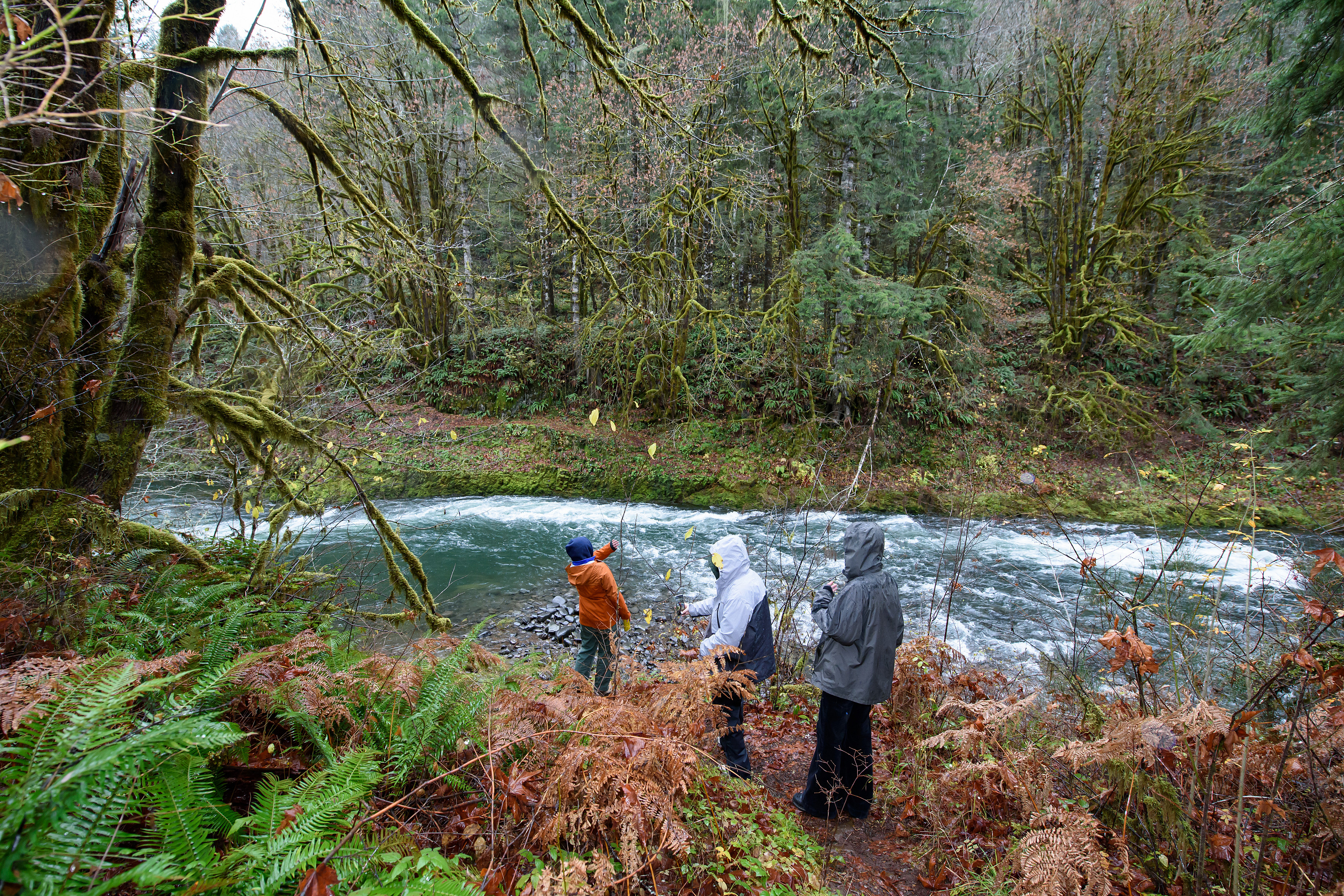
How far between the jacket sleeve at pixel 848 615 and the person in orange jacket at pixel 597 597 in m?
1.98

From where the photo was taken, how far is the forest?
2.14 meters

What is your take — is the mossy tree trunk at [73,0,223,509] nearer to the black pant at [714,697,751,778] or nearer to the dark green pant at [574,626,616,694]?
the dark green pant at [574,626,616,694]

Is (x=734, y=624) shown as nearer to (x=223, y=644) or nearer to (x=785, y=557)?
(x=223, y=644)

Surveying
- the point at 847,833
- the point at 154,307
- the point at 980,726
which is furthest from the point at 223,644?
the point at 980,726

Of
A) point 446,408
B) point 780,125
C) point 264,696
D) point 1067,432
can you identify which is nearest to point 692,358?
point 780,125

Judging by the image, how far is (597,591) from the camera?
514cm

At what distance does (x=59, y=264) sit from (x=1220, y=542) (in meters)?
14.9

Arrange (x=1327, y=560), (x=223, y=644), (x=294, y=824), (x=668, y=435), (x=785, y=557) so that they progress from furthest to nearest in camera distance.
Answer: (x=668, y=435), (x=785, y=557), (x=223, y=644), (x=1327, y=560), (x=294, y=824)

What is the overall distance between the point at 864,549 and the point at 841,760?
136 centimetres

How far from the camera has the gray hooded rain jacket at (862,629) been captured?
3416 millimetres

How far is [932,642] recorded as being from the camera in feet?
15.1

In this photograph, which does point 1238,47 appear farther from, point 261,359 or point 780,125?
point 261,359

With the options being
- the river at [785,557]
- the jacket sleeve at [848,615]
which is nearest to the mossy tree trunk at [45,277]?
the river at [785,557]

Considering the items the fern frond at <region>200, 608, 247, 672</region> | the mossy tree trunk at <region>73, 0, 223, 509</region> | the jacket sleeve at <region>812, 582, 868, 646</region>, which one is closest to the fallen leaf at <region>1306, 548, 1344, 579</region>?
the jacket sleeve at <region>812, 582, 868, 646</region>
